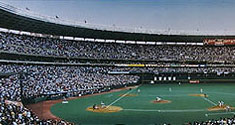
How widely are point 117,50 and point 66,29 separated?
1483 cm

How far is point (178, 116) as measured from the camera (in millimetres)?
23422

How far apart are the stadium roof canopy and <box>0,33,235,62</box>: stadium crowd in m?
1.89

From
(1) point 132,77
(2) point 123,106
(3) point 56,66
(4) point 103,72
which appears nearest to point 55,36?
(3) point 56,66

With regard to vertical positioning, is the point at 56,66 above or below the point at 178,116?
above

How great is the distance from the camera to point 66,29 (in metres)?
49.3

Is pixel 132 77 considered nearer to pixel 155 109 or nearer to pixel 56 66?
pixel 56 66

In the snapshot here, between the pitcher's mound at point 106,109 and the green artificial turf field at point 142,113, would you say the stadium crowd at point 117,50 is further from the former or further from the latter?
the pitcher's mound at point 106,109

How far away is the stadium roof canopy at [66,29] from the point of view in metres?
36.1

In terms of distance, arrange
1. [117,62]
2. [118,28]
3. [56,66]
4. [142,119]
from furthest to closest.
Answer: [117,62] → [118,28] → [56,66] → [142,119]

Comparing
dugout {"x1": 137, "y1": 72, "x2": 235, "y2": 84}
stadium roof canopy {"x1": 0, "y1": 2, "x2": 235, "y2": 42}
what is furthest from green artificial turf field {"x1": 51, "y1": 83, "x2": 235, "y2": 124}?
dugout {"x1": 137, "y1": 72, "x2": 235, "y2": 84}

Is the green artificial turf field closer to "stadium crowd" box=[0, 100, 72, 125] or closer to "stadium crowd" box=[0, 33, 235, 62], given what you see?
"stadium crowd" box=[0, 100, 72, 125]

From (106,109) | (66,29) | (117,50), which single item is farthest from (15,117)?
(117,50)

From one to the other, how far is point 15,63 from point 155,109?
2647 cm

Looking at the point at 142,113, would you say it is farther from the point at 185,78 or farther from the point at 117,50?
the point at 185,78
